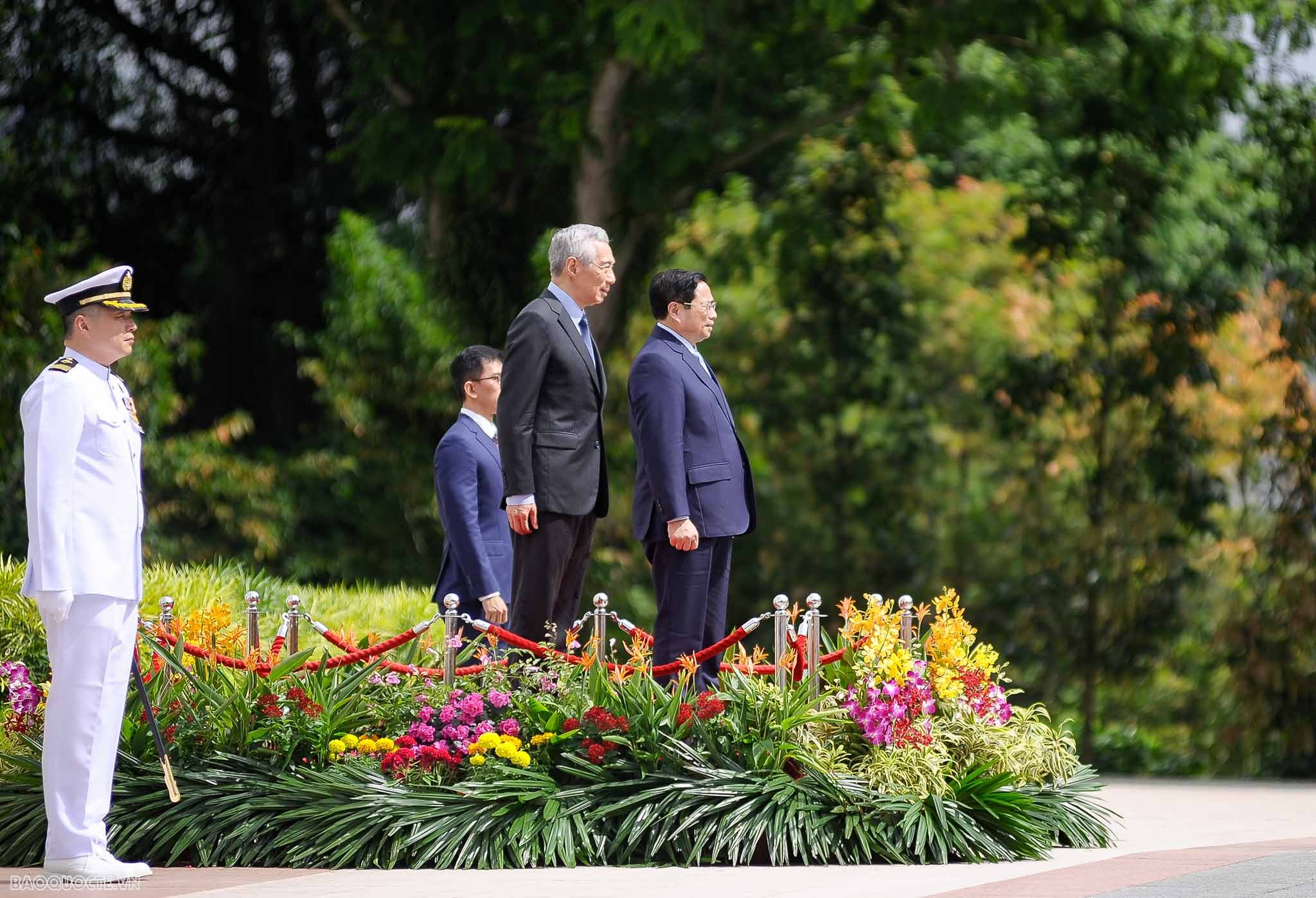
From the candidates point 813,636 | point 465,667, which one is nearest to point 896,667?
point 813,636

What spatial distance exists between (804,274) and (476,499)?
994 centimetres

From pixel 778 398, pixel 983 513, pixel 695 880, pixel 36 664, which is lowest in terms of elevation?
pixel 695 880

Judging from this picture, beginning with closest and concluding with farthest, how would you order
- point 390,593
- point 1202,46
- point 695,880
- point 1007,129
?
point 695,880 < point 390,593 < point 1202,46 < point 1007,129

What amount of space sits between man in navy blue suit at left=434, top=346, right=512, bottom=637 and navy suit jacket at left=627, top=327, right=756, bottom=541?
76 cm

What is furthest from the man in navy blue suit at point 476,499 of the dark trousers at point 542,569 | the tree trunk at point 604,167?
the tree trunk at point 604,167

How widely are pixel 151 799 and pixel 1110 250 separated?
11.3 m

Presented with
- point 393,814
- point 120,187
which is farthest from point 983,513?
point 393,814

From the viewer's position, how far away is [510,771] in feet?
21.2

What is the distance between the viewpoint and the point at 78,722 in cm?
575

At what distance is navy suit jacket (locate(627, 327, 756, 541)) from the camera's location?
704 centimetres

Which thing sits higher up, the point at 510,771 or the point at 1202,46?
the point at 1202,46

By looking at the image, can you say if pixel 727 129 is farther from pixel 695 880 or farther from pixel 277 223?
pixel 695 880

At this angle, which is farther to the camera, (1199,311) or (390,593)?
(1199,311)

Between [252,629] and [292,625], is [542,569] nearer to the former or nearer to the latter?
[292,625]
